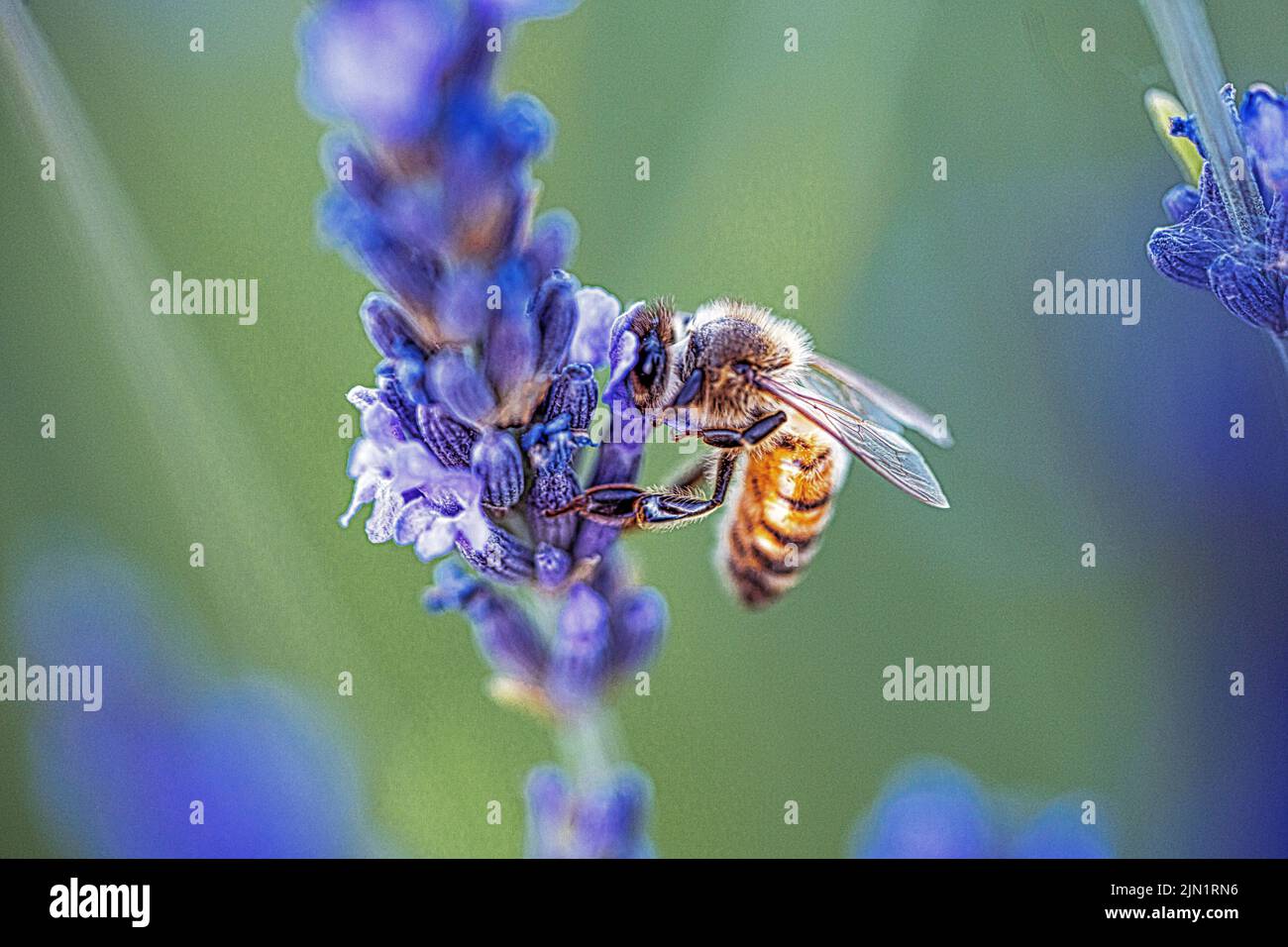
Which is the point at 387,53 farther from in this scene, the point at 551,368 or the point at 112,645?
the point at 112,645

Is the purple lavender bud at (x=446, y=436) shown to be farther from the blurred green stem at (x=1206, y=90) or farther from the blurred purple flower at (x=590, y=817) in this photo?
the blurred green stem at (x=1206, y=90)

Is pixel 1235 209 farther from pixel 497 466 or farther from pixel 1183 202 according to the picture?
pixel 497 466

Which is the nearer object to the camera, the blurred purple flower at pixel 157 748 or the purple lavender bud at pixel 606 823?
the purple lavender bud at pixel 606 823

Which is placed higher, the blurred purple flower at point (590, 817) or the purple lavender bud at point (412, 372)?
the purple lavender bud at point (412, 372)

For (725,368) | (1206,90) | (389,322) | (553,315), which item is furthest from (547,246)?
(1206,90)

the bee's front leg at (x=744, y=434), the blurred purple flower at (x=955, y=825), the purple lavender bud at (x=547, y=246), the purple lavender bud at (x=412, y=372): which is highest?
the purple lavender bud at (x=547, y=246)

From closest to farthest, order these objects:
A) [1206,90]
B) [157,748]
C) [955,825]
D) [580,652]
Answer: [580,652] < [1206,90] < [955,825] < [157,748]

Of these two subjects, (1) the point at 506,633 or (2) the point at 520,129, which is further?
(1) the point at 506,633

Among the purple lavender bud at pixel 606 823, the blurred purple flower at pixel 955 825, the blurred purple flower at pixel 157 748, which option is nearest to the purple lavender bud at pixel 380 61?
the purple lavender bud at pixel 606 823

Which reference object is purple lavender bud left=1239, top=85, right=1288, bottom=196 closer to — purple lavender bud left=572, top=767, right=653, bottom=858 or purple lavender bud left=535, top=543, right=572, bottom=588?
purple lavender bud left=535, top=543, right=572, bottom=588
